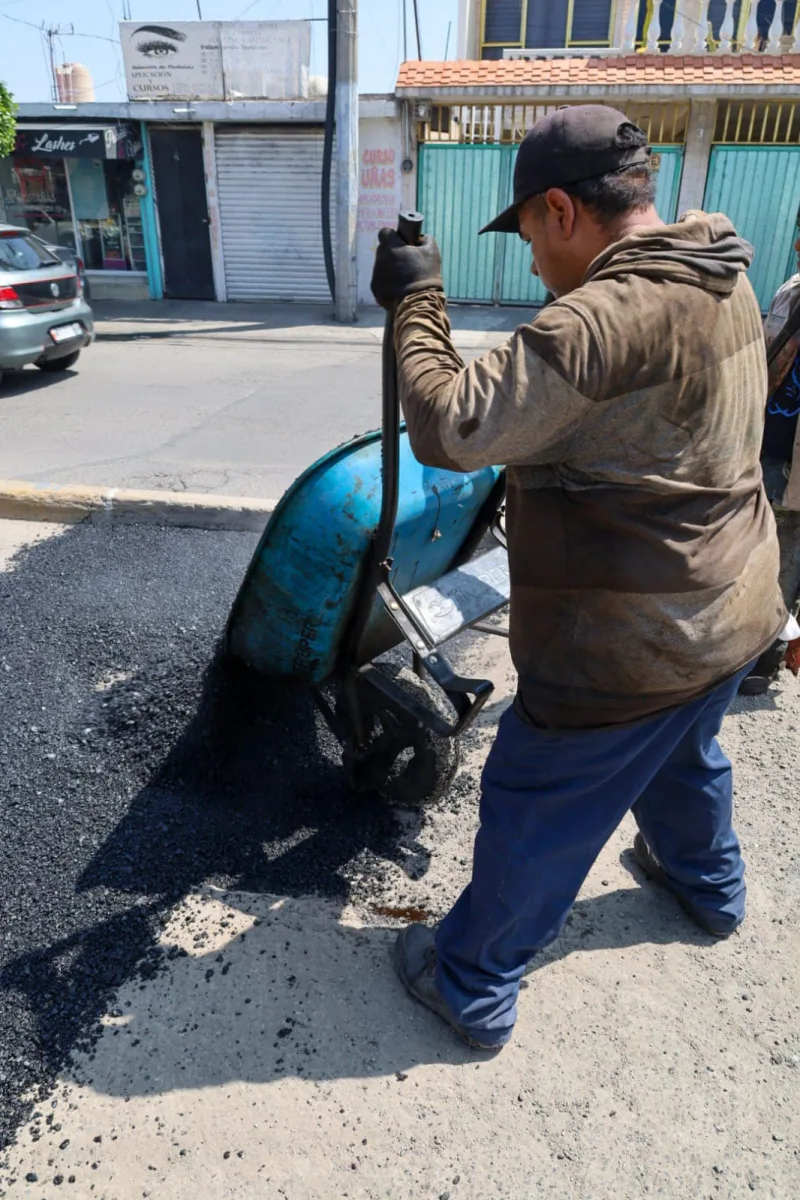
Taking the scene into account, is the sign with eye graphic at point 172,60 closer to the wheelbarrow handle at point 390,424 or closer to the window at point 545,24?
the window at point 545,24

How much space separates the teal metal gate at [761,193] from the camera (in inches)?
537

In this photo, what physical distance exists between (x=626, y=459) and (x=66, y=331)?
30.1 ft

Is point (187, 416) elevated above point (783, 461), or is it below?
below

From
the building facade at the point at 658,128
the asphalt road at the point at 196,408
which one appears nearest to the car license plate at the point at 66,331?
the asphalt road at the point at 196,408

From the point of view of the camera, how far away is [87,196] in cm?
1631

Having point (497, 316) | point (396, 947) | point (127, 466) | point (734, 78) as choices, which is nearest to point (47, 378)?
point (127, 466)

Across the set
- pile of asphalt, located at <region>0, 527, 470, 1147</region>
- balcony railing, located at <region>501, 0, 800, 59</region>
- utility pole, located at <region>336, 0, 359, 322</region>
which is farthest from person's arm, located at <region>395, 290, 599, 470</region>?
balcony railing, located at <region>501, 0, 800, 59</region>

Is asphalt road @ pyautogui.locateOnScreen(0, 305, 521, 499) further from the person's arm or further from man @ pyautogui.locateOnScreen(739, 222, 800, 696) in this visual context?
the person's arm

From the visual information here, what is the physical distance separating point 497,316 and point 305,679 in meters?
13.1

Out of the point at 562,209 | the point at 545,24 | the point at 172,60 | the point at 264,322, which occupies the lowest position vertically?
the point at 264,322

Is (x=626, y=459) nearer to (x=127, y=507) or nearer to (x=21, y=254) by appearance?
(x=127, y=507)

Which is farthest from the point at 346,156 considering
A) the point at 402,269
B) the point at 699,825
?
the point at 699,825

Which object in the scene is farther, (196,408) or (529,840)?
(196,408)

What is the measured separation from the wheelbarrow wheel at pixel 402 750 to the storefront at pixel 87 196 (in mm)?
15641
